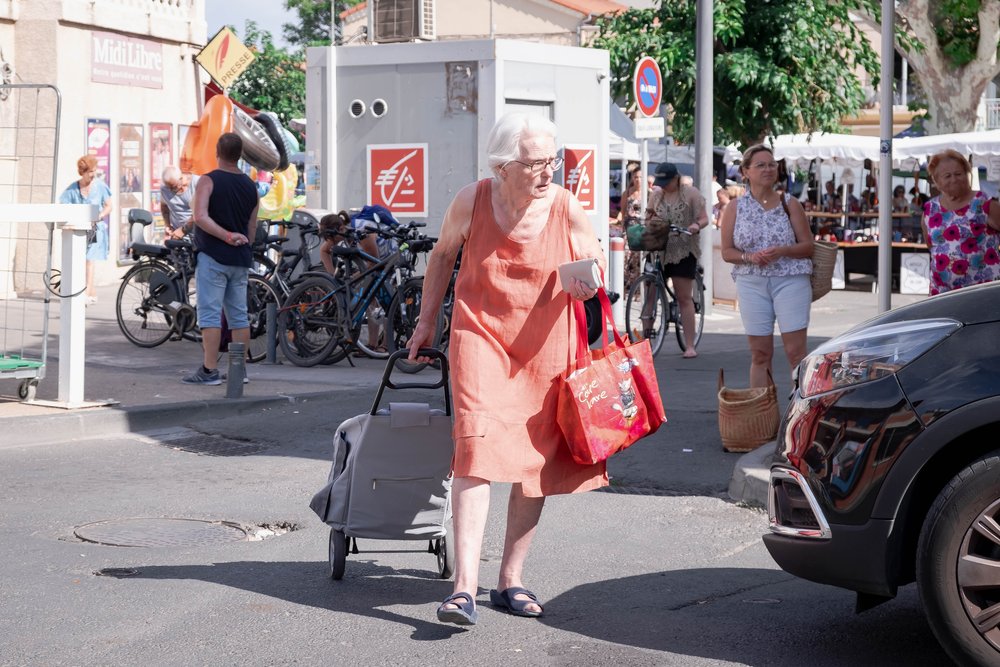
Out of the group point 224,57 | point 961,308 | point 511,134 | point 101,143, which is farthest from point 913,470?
point 101,143

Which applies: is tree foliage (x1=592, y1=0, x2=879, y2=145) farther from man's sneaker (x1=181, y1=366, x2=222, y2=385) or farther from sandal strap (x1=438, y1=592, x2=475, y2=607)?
sandal strap (x1=438, y1=592, x2=475, y2=607)

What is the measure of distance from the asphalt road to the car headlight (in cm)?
90

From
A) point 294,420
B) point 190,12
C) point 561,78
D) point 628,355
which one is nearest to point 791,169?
point 190,12

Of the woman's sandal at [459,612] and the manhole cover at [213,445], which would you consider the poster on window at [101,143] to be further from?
the woman's sandal at [459,612]

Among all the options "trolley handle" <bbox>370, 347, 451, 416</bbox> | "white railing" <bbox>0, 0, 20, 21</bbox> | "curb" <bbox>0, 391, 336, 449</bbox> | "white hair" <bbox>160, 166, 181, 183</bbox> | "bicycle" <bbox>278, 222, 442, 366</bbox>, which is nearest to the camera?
"trolley handle" <bbox>370, 347, 451, 416</bbox>

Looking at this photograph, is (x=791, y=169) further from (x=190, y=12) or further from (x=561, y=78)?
(x=561, y=78)

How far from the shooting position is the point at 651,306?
45.4 ft

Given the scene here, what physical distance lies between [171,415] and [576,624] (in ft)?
17.8

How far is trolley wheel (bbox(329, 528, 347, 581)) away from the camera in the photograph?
5.63m

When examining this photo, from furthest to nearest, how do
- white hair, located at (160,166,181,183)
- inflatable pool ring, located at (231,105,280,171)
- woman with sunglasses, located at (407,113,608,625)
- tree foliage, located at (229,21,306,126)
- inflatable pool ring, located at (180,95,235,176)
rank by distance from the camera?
tree foliage, located at (229,21,306,126) → white hair, located at (160,166,181,183) → inflatable pool ring, located at (231,105,280,171) → inflatable pool ring, located at (180,95,235,176) → woman with sunglasses, located at (407,113,608,625)

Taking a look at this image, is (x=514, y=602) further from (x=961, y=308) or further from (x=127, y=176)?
(x=127, y=176)

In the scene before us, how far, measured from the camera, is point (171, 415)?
32.5 ft

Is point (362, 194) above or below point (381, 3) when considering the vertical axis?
below

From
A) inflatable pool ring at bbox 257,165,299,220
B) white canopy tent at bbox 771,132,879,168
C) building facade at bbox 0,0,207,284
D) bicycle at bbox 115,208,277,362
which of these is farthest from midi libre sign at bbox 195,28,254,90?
white canopy tent at bbox 771,132,879,168
